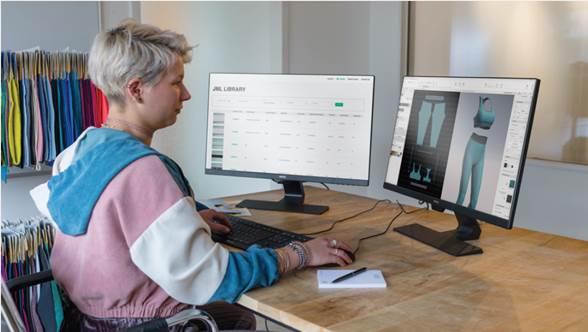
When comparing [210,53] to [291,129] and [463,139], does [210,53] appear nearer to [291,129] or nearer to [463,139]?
[291,129]

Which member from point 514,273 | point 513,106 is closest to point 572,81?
point 513,106

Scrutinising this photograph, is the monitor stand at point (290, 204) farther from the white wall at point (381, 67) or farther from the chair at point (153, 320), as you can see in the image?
the white wall at point (381, 67)

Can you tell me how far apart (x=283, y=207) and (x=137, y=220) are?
1.01 meters

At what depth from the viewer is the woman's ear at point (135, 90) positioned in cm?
159

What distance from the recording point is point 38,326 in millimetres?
1821

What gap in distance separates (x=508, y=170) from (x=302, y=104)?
85cm

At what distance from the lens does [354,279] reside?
5.01ft

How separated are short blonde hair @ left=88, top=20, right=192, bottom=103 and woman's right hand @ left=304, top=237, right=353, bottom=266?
0.57 m

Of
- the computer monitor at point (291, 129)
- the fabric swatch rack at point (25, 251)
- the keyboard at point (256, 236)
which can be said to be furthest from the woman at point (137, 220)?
the fabric swatch rack at point (25, 251)

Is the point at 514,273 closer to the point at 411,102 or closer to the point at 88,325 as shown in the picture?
the point at 411,102

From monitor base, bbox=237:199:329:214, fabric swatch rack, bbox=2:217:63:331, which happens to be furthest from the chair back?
monitor base, bbox=237:199:329:214

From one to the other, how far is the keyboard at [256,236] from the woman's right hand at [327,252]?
0.16 meters

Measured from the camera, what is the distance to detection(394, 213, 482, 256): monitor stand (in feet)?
5.83

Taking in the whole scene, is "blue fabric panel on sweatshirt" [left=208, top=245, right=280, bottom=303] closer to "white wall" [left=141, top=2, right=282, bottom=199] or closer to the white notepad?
the white notepad
